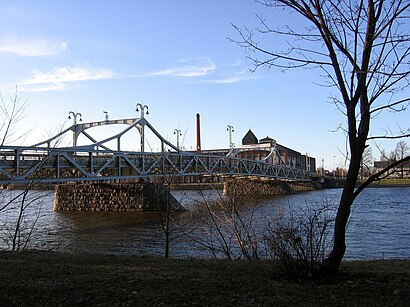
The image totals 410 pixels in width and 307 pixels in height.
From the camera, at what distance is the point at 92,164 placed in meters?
34.1

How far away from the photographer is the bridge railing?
2419cm

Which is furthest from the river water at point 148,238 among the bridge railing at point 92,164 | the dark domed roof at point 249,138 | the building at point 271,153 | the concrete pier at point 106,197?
the dark domed roof at point 249,138

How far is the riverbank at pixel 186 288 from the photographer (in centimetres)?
466

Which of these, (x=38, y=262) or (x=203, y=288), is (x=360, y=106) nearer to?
(x=203, y=288)

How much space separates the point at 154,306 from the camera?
4.47 metres

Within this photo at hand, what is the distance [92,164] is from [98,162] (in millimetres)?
1602

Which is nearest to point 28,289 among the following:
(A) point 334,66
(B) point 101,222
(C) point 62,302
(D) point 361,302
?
(C) point 62,302

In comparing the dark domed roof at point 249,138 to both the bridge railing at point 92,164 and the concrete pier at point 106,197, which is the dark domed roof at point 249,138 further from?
the concrete pier at point 106,197

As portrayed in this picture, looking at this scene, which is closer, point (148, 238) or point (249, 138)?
point (148, 238)

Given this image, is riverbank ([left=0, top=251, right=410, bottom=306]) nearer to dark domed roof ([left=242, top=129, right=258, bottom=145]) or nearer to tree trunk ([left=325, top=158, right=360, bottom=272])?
tree trunk ([left=325, top=158, right=360, bottom=272])

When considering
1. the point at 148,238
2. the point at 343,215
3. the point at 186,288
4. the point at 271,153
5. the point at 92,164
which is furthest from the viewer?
the point at 271,153

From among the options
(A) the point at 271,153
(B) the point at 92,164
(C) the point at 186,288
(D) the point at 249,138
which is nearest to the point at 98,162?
(B) the point at 92,164

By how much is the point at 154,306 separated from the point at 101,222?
26741 mm

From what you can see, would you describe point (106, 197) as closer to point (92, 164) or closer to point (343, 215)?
point (92, 164)
